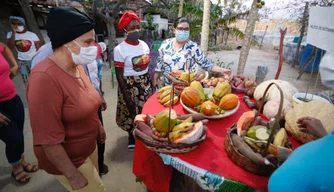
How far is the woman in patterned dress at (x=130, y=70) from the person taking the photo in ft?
8.76

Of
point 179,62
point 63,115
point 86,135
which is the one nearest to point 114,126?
point 179,62

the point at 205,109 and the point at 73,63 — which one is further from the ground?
the point at 73,63

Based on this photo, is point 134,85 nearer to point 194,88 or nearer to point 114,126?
point 194,88

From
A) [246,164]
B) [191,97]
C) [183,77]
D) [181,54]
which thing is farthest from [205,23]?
[246,164]

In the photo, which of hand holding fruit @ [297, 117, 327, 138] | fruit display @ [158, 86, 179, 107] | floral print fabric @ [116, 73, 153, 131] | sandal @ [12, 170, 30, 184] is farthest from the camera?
floral print fabric @ [116, 73, 153, 131]

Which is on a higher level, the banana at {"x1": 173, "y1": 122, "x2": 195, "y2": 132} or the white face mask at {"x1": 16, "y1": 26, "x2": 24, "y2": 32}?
the white face mask at {"x1": 16, "y1": 26, "x2": 24, "y2": 32}

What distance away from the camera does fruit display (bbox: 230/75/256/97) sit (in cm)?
229

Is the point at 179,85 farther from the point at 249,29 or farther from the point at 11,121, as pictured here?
the point at 249,29

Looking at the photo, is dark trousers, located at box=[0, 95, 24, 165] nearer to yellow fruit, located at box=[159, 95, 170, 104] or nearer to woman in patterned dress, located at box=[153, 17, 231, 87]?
yellow fruit, located at box=[159, 95, 170, 104]

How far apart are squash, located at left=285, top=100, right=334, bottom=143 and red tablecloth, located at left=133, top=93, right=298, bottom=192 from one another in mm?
474

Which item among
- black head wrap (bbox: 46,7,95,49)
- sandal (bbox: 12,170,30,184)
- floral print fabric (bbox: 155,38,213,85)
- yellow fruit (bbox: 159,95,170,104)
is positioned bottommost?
sandal (bbox: 12,170,30,184)

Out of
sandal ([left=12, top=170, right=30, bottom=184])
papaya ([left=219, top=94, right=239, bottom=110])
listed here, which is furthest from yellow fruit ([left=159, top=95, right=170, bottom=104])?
sandal ([left=12, top=170, right=30, bottom=184])

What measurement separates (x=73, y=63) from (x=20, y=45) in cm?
461

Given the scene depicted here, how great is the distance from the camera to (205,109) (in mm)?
1686
